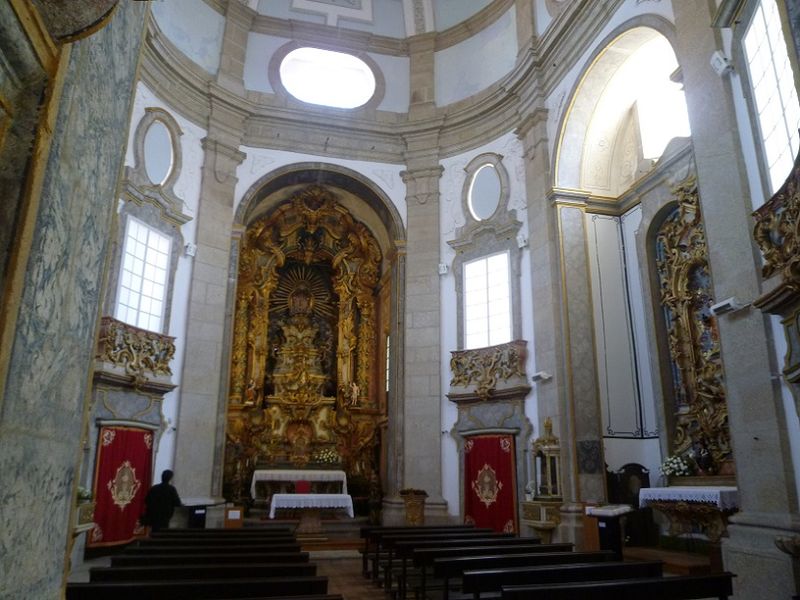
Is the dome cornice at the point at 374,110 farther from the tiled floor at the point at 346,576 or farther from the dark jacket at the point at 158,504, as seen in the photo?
the tiled floor at the point at 346,576

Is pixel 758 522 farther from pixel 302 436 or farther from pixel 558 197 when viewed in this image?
pixel 302 436

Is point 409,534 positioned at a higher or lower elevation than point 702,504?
lower

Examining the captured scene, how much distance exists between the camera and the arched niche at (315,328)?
16.3 m

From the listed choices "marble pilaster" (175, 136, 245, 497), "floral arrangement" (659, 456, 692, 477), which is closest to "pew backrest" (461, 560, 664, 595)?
"floral arrangement" (659, 456, 692, 477)

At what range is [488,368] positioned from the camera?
541 inches

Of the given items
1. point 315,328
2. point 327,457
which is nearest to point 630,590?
point 327,457

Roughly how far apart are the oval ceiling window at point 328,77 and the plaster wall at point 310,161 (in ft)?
6.17

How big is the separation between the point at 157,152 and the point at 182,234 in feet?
5.71

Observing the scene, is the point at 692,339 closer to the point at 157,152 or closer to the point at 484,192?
the point at 484,192

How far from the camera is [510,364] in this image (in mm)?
13258

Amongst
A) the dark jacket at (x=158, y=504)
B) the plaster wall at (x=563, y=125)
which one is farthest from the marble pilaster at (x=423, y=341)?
the dark jacket at (x=158, y=504)

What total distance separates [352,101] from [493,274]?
6.53 meters

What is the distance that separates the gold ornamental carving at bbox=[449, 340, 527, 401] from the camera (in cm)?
1314

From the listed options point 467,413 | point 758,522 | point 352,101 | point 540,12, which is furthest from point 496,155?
point 758,522
